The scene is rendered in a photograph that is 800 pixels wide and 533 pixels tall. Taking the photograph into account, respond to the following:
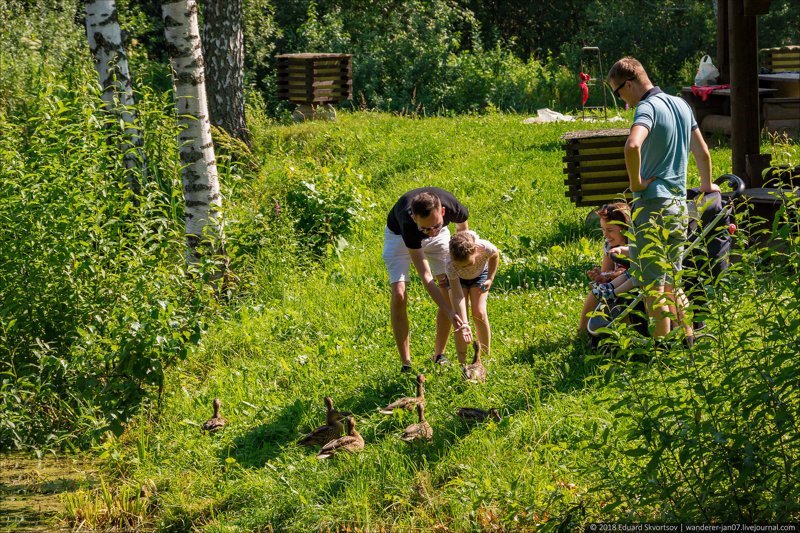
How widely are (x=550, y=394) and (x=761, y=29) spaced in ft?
70.1

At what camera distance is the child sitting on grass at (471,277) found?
708cm

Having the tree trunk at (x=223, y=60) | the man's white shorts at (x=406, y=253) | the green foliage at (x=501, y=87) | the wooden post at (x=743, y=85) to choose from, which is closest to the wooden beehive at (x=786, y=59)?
the green foliage at (x=501, y=87)

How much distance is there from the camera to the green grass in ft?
19.6

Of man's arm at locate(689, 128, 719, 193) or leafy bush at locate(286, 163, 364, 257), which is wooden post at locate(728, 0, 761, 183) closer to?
man's arm at locate(689, 128, 719, 193)

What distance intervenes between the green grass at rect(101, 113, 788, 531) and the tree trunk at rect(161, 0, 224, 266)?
0.73 meters

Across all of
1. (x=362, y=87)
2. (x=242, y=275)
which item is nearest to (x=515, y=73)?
(x=362, y=87)

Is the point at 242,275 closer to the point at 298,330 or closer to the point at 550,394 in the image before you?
the point at 298,330

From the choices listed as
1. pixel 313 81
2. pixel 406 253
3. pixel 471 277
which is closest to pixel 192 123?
pixel 406 253

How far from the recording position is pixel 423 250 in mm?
7605

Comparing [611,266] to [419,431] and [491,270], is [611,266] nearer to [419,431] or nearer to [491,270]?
[491,270]

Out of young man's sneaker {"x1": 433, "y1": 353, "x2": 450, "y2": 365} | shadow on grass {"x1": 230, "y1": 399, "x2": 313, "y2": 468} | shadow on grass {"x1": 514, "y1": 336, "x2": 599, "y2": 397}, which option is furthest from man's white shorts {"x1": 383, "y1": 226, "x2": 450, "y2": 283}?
shadow on grass {"x1": 230, "y1": 399, "x2": 313, "y2": 468}

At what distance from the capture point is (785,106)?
48.6ft

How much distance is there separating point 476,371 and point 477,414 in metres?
0.58

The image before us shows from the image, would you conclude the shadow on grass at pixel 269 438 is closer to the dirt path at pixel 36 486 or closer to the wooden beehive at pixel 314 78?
the dirt path at pixel 36 486
